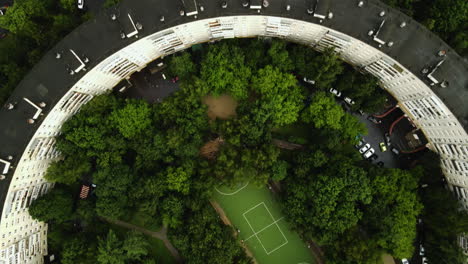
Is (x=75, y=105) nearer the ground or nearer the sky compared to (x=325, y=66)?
nearer the sky

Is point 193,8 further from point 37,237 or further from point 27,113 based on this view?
point 37,237

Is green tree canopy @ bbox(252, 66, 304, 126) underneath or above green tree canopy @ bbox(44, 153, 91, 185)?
underneath

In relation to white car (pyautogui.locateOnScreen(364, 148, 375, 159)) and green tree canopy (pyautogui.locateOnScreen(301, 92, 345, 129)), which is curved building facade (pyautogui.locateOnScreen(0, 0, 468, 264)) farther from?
white car (pyautogui.locateOnScreen(364, 148, 375, 159))

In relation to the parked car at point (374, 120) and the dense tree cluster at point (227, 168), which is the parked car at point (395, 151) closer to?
the parked car at point (374, 120)

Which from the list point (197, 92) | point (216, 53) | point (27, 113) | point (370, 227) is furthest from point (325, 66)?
point (27, 113)

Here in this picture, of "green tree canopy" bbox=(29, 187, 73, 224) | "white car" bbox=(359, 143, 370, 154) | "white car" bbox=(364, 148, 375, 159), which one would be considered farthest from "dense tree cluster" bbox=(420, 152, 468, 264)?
"green tree canopy" bbox=(29, 187, 73, 224)

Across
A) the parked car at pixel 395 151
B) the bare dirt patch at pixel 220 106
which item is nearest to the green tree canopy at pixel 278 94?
the bare dirt patch at pixel 220 106
